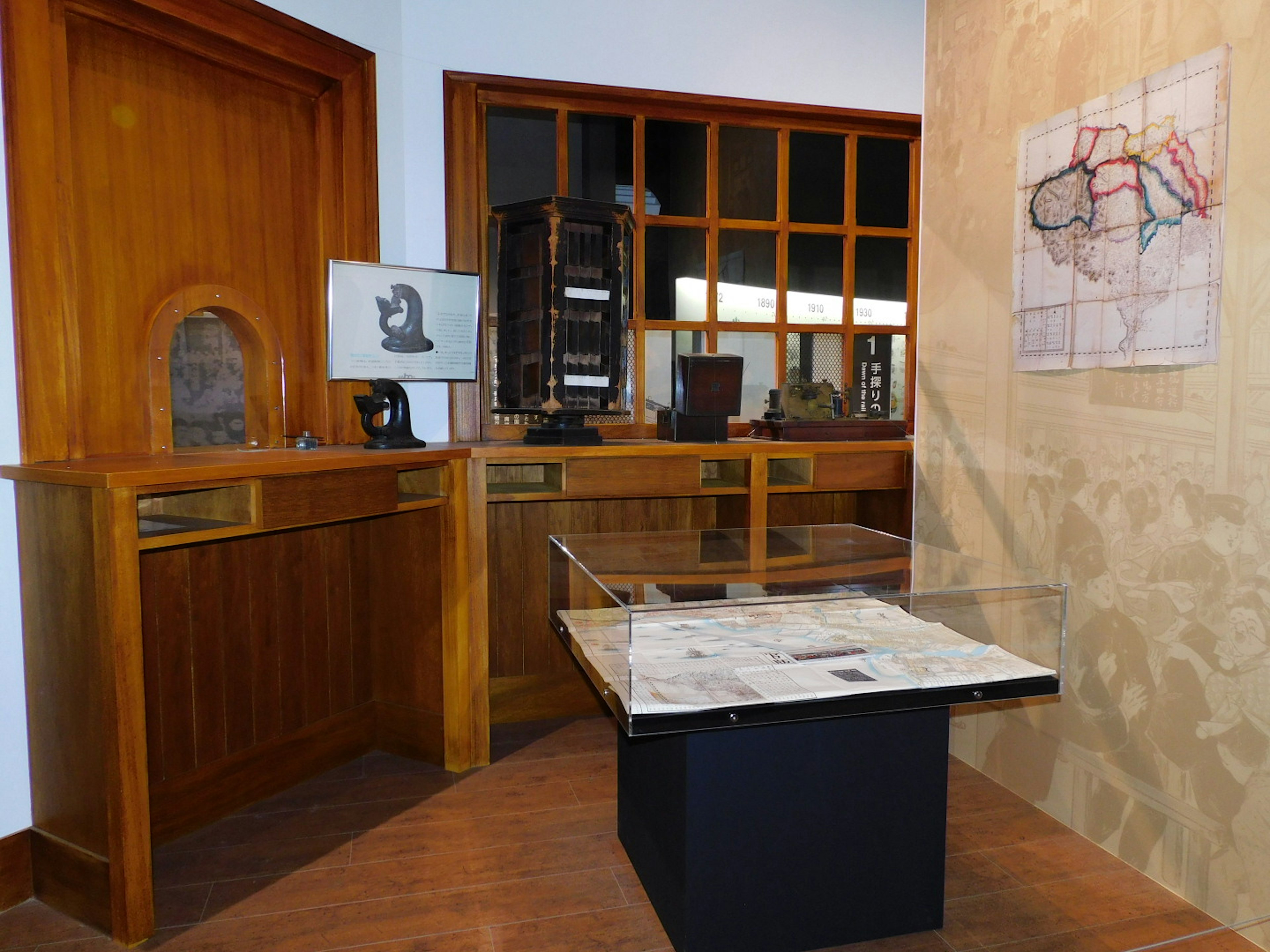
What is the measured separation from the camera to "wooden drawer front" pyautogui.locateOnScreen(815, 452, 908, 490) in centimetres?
331

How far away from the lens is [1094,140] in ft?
7.71

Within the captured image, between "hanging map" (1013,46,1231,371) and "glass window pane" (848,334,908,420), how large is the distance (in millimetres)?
1163

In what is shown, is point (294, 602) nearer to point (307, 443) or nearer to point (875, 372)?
point (307, 443)

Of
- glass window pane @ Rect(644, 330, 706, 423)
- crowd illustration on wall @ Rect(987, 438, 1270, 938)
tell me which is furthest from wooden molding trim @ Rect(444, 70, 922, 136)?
crowd illustration on wall @ Rect(987, 438, 1270, 938)

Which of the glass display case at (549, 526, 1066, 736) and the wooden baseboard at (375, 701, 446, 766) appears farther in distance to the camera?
the wooden baseboard at (375, 701, 446, 766)

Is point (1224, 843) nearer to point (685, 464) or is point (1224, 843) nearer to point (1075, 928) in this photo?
point (1075, 928)

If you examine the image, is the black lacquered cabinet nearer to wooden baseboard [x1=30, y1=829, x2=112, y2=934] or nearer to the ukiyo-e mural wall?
the ukiyo-e mural wall

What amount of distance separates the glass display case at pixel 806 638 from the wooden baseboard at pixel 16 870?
1.48m

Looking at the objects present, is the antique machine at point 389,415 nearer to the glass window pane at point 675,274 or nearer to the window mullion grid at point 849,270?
the glass window pane at point 675,274

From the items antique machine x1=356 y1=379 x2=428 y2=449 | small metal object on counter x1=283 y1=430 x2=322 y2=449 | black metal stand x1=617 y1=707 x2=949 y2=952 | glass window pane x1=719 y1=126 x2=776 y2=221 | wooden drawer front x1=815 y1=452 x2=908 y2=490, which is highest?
glass window pane x1=719 y1=126 x2=776 y2=221

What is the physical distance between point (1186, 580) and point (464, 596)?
6.54 ft

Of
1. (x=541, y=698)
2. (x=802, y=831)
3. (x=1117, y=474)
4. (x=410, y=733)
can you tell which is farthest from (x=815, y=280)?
(x=802, y=831)

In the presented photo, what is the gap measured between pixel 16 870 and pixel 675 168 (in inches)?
120

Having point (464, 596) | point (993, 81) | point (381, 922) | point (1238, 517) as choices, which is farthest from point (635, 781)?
point (993, 81)
